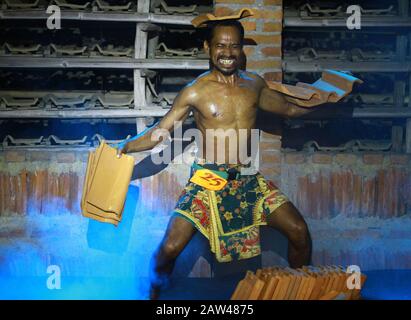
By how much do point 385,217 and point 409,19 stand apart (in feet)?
6.33

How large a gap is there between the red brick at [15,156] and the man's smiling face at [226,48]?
2.11 m

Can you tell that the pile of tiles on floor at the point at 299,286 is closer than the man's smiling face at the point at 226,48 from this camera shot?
Yes

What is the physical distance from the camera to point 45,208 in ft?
14.5

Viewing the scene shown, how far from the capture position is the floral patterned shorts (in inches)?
144

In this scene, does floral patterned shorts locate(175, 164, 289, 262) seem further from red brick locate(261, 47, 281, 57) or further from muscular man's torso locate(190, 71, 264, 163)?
red brick locate(261, 47, 281, 57)

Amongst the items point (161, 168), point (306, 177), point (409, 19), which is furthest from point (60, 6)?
point (409, 19)

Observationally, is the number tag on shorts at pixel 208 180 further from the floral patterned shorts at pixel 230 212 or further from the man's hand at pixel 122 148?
the man's hand at pixel 122 148

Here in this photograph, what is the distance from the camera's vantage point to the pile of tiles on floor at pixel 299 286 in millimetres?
3170

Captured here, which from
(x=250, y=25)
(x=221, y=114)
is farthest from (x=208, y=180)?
(x=250, y=25)

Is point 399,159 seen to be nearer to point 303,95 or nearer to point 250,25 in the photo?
point 303,95

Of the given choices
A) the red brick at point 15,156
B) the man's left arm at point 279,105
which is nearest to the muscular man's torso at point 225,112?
the man's left arm at point 279,105

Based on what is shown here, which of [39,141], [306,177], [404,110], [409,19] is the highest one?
[409,19]

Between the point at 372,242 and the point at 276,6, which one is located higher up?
the point at 276,6

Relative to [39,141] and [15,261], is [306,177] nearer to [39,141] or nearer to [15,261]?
[39,141]
